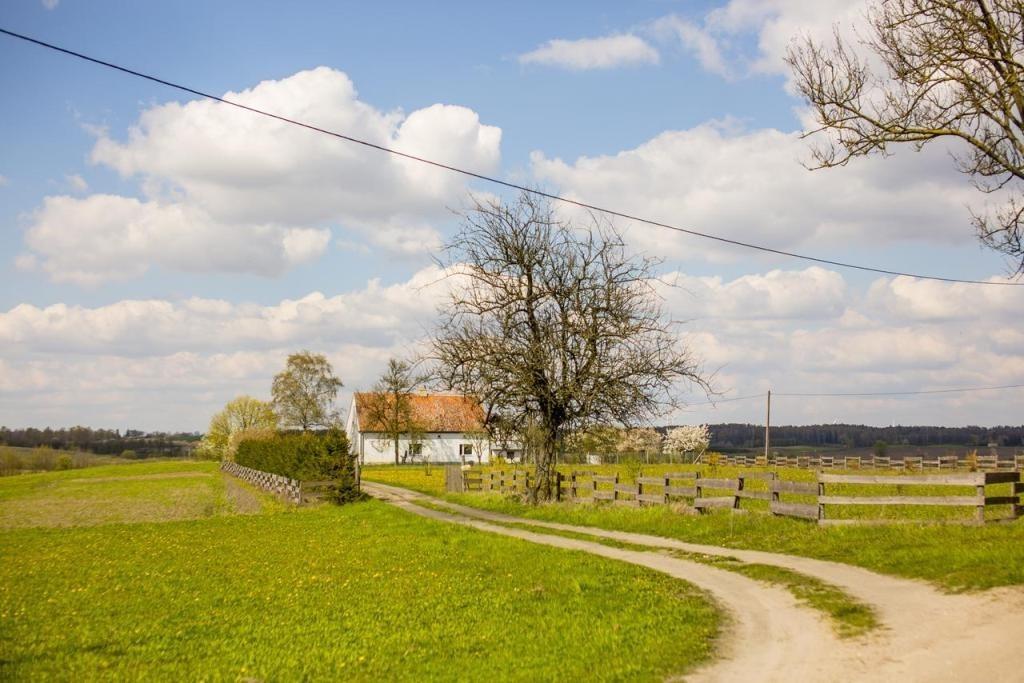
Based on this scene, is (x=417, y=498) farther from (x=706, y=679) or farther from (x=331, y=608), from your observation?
(x=706, y=679)

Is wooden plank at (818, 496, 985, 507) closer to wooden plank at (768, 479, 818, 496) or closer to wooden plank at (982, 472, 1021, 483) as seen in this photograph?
wooden plank at (768, 479, 818, 496)

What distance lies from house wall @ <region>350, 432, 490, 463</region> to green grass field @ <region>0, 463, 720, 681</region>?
6853cm

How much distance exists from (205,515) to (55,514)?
903 cm

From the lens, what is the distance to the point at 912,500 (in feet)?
57.0

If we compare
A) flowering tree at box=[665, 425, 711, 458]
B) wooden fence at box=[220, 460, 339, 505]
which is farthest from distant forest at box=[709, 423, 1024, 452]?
wooden fence at box=[220, 460, 339, 505]

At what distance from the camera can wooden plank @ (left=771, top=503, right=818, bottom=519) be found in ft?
60.1

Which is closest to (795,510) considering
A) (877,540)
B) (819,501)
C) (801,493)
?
(801,493)

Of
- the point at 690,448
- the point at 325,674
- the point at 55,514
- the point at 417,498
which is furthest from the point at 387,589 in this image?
the point at 690,448

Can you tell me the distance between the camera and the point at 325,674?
375 inches

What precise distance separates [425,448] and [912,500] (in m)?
77.5

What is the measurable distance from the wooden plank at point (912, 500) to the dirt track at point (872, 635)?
3.78 metres

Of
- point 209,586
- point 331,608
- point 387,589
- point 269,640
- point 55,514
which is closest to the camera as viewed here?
point 269,640

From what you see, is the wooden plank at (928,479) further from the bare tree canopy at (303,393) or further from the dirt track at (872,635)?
the bare tree canopy at (303,393)

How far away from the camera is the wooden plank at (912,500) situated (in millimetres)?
16297
